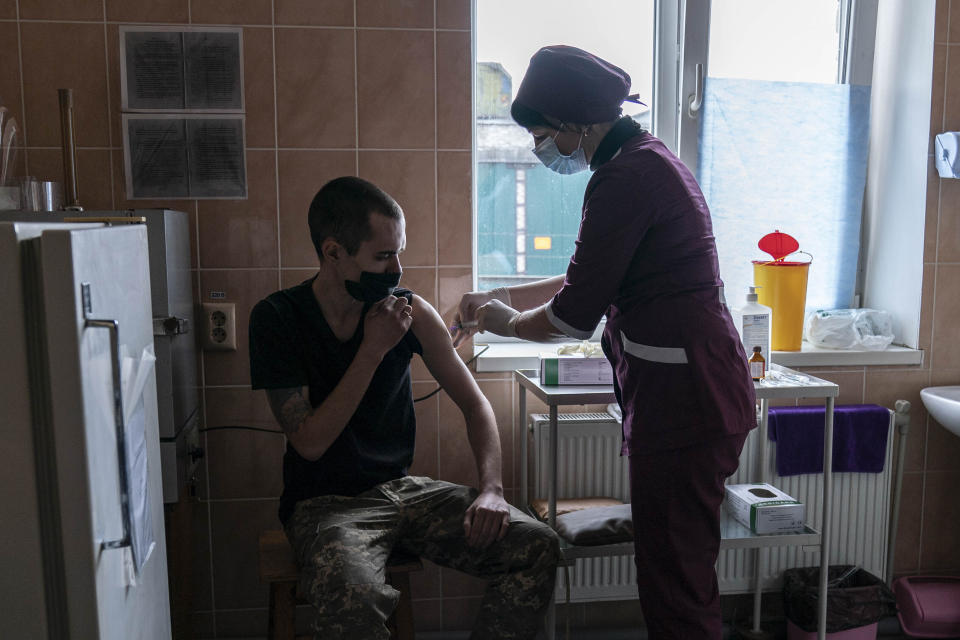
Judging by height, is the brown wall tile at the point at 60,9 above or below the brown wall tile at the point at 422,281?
above

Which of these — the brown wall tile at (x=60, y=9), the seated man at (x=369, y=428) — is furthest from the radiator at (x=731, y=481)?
the brown wall tile at (x=60, y=9)

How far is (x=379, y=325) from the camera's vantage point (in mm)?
1663

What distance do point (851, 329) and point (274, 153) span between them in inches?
67.2

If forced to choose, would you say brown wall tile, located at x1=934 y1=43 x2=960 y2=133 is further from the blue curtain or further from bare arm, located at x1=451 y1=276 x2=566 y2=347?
bare arm, located at x1=451 y1=276 x2=566 y2=347

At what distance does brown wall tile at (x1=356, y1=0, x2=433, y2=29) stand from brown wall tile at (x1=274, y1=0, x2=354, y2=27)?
33 mm

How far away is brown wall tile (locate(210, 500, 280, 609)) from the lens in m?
2.20

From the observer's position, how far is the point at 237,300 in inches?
83.7

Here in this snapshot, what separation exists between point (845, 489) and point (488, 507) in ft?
4.06

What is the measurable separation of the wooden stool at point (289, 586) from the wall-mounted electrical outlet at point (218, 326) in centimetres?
61

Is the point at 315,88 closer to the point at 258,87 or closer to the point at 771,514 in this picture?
the point at 258,87

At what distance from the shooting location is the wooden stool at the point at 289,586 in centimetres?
161

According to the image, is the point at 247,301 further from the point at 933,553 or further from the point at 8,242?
the point at 933,553

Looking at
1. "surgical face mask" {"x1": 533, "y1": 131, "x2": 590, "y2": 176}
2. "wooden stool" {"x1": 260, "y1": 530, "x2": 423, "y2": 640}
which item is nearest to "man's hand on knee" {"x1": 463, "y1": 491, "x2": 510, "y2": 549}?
"wooden stool" {"x1": 260, "y1": 530, "x2": 423, "y2": 640}

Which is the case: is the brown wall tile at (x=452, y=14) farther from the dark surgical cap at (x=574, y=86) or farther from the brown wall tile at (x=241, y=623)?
the brown wall tile at (x=241, y=623)
